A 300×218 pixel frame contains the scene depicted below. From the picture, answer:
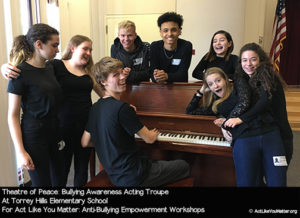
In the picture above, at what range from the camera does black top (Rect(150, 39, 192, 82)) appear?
255 cm

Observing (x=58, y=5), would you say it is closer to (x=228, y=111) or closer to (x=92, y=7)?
(x=92, y=7)

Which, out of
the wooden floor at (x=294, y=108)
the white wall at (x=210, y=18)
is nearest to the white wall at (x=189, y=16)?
the white wall at (x=210, y=18)

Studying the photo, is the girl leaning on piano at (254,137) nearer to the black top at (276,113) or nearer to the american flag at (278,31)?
the black top at (276,113)

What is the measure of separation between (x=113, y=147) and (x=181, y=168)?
595mm

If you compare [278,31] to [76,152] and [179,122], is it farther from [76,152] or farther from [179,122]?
[76,152]

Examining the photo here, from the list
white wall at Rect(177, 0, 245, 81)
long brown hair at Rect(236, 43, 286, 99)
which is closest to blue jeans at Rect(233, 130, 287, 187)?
long brown hair at Rect(236, 43, 286, 99)

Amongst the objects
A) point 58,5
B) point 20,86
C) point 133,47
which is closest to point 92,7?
point 58,5

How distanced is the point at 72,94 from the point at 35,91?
44 cm

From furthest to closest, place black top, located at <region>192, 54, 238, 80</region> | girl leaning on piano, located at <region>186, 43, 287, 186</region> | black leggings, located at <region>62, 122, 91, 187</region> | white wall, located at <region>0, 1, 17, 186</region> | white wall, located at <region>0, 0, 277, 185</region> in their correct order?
1. white wall, located at <region>0, 0, 277, 185</region>
2. black top, located at <region>192, 54, 238, 80</region>
3. white wall, located at <region>0, 1, 17, 186</region>
4. black leggings, located at <region>62, 122, 91, 187</region>
5. girl leaning on piano, located at <region>186, 43, 287, 186</region>

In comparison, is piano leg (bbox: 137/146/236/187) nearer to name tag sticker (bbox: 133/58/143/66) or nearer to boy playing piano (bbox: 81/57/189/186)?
boy playing piano (bbox: 81/57/189/186)

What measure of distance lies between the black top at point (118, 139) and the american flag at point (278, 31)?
22.1 feet

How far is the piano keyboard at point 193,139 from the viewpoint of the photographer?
81.9 inches

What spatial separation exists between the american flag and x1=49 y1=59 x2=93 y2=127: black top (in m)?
6.58

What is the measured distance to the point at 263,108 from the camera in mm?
1840
